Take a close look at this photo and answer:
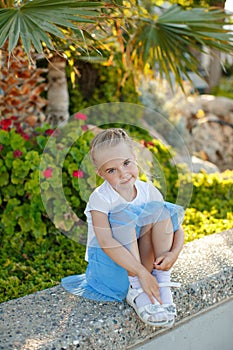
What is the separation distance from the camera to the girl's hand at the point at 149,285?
2.02 metres

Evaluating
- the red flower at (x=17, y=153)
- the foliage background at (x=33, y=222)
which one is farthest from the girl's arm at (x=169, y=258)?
the red flower at (x=17, y=153)

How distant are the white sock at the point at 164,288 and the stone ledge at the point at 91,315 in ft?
0.35

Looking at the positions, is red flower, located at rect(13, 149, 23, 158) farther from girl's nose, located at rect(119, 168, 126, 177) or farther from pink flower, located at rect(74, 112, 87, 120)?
girl's nose, located at rect(119, 168, 126, 177)

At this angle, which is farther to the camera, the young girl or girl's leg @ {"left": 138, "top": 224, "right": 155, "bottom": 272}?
girl's leg @ {"left": 138, "top": 224, "right": 155, "bottom": 272}

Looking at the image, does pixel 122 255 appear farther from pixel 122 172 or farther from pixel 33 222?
pixel 33 222

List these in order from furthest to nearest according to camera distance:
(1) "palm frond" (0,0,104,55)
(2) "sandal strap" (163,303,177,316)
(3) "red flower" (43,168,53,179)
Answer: (3) "red flower" (43,168,53,179), (1) "palm frond" (0,0,104,55), (2) "sandal strap" (163,303,177,316)

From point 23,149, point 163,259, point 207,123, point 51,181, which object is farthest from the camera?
point 207,123

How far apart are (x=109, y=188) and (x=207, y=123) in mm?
4589

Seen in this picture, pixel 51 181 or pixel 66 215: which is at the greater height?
pixel 51 181

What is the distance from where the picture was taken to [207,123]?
650 cm

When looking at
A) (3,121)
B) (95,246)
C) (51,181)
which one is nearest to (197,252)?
(95,246)

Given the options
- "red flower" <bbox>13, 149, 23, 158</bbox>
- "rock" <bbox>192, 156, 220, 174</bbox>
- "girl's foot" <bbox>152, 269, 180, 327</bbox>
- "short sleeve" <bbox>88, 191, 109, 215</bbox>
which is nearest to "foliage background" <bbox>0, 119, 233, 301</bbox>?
"red flower" <bbox>13, 149, 23, 158</bbox>

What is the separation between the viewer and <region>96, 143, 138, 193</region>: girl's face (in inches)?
79.7

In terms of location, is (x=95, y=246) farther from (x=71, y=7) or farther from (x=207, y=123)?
(x=207, y=123)
